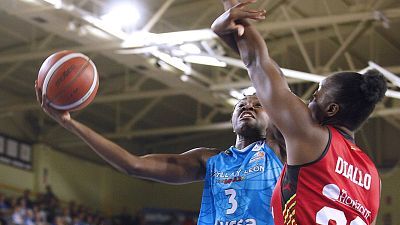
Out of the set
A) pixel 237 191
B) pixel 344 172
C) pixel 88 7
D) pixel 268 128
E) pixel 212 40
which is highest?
pixel 88 7

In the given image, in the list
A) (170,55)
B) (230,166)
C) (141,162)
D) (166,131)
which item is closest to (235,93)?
(170,55)

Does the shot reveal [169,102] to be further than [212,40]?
Yes

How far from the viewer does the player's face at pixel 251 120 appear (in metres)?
4.91

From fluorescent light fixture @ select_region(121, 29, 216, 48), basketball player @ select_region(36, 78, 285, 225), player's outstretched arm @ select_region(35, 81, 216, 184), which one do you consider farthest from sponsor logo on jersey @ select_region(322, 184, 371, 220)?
fluorescent light fixture @ select_region(121, 29, 216, 48)

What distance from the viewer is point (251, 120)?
491 cm

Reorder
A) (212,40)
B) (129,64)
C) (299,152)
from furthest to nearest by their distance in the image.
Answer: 1. (129,64)
2. (212,40)
3. (299,152)

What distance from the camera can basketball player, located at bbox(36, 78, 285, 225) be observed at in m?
4.48

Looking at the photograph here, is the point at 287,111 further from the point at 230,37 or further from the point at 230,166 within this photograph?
the point at 230,166

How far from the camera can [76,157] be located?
77.2ft

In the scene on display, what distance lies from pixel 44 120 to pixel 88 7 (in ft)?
24.4

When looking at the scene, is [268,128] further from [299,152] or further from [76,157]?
[76,157]

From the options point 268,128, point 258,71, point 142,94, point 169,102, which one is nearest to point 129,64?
point 142,94

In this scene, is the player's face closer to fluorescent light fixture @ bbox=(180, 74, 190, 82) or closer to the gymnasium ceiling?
the gymnasium ceiling

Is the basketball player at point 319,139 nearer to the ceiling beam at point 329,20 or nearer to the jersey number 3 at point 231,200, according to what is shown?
the jersey number 3 at point 231,200
